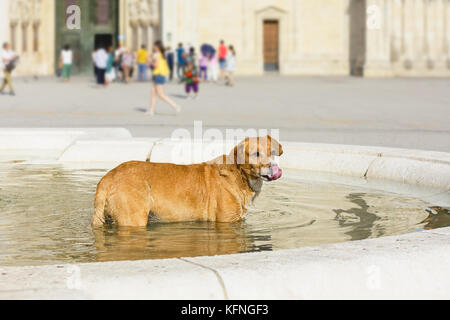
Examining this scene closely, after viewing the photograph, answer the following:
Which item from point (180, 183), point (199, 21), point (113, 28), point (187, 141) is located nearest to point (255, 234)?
point (180, 183)

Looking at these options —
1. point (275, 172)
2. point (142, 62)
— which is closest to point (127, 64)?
point (142, 62)

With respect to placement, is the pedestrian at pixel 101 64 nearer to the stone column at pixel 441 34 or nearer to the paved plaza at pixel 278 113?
the paved plaza at pixel 278 113

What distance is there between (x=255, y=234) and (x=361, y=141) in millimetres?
7443

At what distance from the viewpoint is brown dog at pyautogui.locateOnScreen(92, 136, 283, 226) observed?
587cm

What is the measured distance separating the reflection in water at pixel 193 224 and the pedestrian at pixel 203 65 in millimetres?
31139

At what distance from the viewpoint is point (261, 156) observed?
5977 mm

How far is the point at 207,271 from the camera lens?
3912mm

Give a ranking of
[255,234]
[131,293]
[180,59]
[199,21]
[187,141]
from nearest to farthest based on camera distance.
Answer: [131,293]
[255,234]
[187,141]
[180,59]
[199,21]

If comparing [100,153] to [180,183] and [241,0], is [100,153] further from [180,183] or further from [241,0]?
[241,0]

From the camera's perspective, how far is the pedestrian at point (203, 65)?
130 feet

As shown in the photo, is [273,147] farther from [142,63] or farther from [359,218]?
[142,63]

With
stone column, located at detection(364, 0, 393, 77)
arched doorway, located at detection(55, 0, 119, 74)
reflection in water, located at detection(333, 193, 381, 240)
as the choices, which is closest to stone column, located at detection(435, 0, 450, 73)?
stone column, located at detection(364, 0, 393, 77)

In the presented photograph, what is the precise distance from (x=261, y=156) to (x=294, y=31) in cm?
4114

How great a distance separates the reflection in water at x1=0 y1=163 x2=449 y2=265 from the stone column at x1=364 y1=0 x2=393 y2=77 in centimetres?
3648
